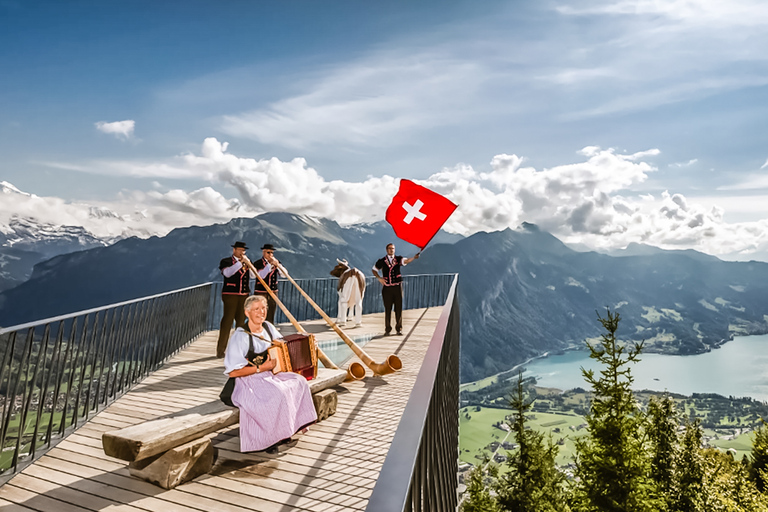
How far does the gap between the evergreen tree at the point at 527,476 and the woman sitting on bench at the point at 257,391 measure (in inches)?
999

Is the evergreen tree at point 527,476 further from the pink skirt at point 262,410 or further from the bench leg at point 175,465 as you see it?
the bench leg at point 175,465

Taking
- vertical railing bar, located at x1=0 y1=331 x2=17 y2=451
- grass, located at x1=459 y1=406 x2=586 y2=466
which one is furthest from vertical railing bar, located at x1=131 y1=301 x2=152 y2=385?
grass, located at x1=459 y1=406 x2=586 y2=466

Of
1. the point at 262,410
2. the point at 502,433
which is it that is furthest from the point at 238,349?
the point at 502,433

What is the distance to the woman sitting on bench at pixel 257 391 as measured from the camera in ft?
13.8

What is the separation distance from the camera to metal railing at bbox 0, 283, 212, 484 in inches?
150

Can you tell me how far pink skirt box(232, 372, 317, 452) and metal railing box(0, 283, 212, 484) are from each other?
144 centimetres

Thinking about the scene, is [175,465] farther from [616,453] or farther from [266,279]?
[616,453]

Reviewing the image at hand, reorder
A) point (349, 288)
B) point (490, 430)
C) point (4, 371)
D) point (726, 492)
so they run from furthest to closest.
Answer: point (490, 430), point (726, 492), point (349, 288), point (4, 371)

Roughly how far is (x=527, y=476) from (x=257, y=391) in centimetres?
2929

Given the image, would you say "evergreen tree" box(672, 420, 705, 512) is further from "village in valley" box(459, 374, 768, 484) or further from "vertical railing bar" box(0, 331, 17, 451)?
"village in valley" box(459, 374, 768, 484)

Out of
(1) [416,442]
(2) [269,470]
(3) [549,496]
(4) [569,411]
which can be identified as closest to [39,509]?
Result: (2) [269,470]

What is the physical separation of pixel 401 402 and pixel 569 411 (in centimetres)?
18460

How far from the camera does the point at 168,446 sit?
3.64 metres

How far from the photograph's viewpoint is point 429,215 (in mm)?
9312
